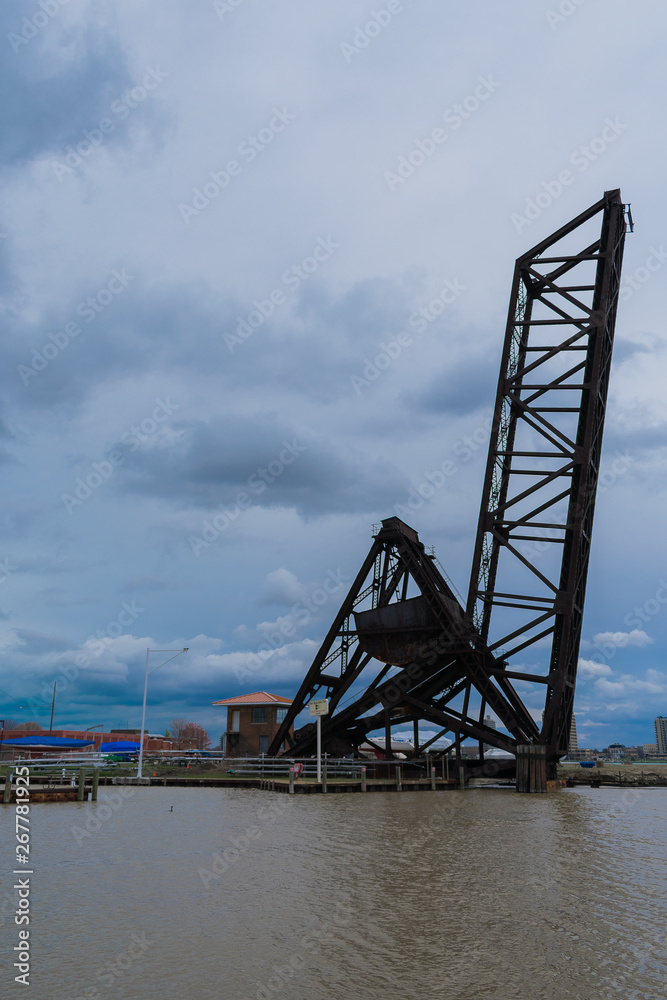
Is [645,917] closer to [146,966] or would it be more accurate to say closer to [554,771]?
[146,966]

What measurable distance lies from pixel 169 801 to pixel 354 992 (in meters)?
24.3

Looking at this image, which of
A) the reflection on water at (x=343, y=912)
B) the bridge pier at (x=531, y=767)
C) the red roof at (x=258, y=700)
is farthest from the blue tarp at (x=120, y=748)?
the reflection on water at (x=343, y=912)

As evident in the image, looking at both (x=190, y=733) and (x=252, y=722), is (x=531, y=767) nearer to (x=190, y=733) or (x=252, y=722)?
(x=252, y=722)

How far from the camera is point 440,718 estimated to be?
127 feet

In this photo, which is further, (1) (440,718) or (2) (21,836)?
(1) (440,718)

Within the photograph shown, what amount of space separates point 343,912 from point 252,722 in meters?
46.0

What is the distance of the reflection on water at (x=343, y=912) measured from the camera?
7.58 m

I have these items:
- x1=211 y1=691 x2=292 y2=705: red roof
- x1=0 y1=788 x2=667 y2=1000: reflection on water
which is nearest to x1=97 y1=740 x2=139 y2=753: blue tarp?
x1=211 y1=691 x2=292 y2=705: red roof

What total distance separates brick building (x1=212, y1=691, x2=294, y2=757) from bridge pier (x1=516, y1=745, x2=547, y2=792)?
2168 centimetres

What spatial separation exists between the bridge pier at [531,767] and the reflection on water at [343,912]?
1590 centimetres

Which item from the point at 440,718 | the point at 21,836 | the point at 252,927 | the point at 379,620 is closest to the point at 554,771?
the point at 440,718

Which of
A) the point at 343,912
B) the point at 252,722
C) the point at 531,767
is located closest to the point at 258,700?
the point at 252,722

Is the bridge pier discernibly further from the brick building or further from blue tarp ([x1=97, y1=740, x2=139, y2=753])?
blue tarp ([x1=97, y1=740, x2=139, y2=753])

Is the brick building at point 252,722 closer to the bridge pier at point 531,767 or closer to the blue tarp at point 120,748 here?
the blue tarp at point 120,748
